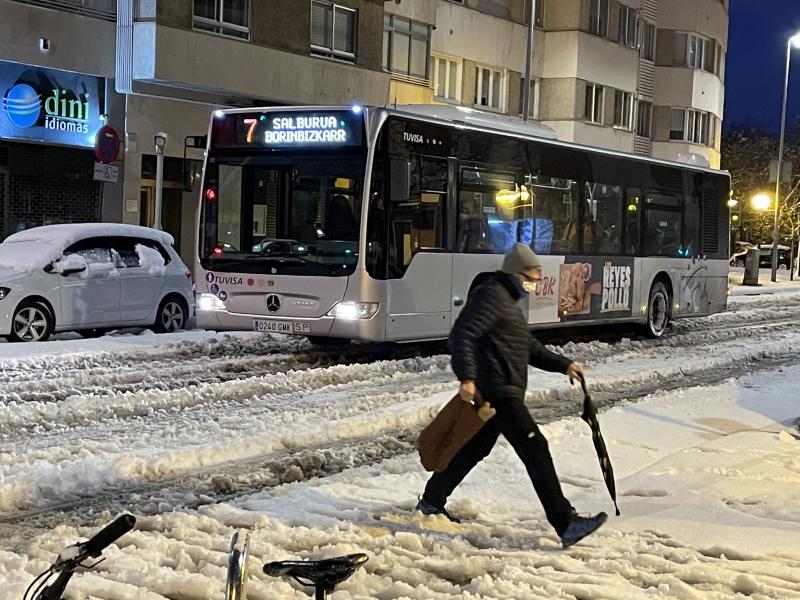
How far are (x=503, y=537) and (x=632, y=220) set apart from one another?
1329 cm

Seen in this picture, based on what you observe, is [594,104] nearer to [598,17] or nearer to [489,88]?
[598,17]

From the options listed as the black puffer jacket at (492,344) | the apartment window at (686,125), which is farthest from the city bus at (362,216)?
the apartment window at (686,125)

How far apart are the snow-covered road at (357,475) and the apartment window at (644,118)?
125 ft

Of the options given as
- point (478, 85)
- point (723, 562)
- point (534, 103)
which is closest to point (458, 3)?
point (478, 85)

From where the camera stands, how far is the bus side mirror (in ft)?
45.7

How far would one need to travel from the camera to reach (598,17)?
44594 millimetres

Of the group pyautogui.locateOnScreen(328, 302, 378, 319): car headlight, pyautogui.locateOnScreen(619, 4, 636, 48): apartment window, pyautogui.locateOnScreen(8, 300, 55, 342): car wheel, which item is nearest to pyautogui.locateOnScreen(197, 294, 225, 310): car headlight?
pyautogui.locateOnScreen(328, 302, 378, 319): car headlight

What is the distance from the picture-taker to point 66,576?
3414 mm

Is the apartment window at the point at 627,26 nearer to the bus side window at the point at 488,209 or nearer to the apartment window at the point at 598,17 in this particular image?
the apartment window at the point at 598,17

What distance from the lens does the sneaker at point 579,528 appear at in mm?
6340

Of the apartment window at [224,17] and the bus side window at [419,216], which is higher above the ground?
the apartment window at [224,17]

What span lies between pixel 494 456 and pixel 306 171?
6.15 m

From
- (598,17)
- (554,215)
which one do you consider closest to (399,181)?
(554,215)

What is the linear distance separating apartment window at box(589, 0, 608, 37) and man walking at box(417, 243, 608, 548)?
3933 cm
